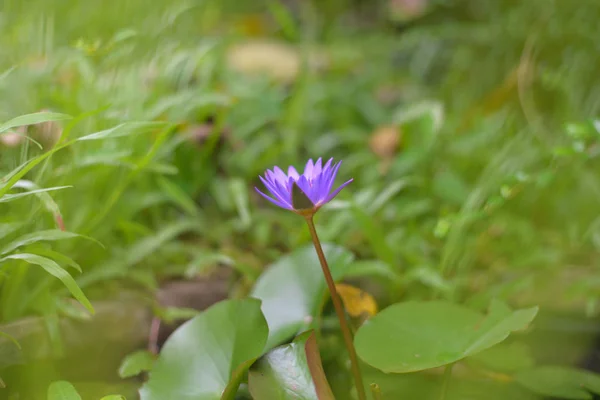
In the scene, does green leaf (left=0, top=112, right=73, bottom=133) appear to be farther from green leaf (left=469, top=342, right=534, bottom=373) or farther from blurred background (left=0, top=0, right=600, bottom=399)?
green leaf (left=469, top=342, right=534, bottom=373)

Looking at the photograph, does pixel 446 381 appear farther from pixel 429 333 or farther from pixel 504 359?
pixel 504 359

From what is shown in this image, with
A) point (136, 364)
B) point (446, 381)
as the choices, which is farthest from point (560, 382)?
point (136, 364)

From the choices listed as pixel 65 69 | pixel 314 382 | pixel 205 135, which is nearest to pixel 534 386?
pixel 314 382

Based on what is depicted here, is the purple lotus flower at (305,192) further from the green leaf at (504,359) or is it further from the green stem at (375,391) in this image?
the green leaf at (504,359)

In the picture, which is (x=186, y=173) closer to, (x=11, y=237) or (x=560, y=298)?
(x=11, y=237)

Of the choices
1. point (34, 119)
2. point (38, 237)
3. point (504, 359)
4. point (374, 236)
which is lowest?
point (504, 359)

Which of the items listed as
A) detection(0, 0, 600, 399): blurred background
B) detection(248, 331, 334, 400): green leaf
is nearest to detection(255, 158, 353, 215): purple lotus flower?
detection(248, 331, 334, 400): green leaf

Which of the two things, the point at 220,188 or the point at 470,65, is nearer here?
the point at 220,188
